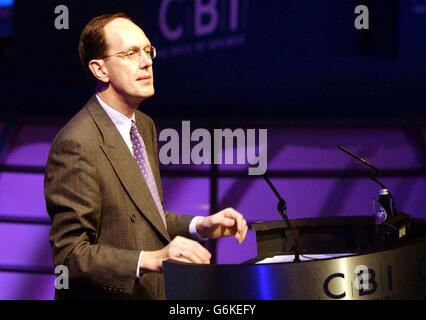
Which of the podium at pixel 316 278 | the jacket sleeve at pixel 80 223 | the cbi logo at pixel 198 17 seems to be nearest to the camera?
the podium at pixel 316 278

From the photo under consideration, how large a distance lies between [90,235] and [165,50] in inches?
86.1

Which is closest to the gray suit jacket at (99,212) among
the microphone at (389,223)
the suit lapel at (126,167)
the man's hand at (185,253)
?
the suit lapel at (126,167)

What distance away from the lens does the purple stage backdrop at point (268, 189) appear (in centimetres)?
428

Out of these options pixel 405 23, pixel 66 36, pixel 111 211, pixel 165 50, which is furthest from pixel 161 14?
pixel 111 211

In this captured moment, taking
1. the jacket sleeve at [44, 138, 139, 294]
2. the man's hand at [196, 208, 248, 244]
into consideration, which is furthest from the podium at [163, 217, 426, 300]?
the man's hand at [196, 208, 248, 244]

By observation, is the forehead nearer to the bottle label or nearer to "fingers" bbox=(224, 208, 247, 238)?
"fingers" bbox=(224, 208, 247, 238)

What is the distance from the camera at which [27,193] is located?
455 cm

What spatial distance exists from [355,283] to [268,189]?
2.65 metres

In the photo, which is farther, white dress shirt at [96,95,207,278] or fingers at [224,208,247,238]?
white dress shirt at [96,95,207,278]

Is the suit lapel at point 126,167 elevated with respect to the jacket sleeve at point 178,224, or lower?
elevated

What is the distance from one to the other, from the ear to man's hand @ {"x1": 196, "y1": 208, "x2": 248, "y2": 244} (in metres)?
0.48

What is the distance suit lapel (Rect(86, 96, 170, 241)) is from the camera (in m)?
2.10

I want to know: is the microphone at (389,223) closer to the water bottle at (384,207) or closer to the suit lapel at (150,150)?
the water bottle at (384,207)

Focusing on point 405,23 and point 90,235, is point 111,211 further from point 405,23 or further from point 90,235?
point 405,23
